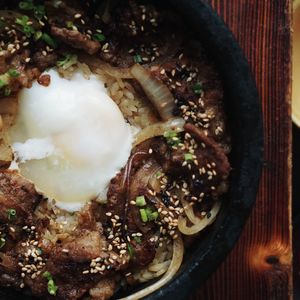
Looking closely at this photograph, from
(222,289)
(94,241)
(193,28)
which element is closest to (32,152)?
(94,241)

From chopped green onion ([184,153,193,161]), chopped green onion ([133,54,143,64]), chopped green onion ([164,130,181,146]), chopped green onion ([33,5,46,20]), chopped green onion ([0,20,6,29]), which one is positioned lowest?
chopped green onion ([184,153,193,161])

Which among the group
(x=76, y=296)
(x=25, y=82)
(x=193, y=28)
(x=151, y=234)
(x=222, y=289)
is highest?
(x=193, y=28)

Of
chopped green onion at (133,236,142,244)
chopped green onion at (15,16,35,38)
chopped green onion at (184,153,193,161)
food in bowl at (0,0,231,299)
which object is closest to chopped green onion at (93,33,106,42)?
food in bowl at (0,0,231,299)

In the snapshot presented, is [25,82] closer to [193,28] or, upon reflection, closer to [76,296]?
[193,28]

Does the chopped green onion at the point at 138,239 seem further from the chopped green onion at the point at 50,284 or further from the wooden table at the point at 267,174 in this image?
the wooden table at the point at 267,174

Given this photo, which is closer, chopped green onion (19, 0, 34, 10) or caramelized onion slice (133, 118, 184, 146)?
chopped green onion (19, 0, 34, 10)

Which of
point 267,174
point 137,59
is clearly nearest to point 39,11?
point 137,59

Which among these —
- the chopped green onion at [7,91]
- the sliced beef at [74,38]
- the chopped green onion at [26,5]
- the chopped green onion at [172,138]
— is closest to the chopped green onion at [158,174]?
the chopped green onion at [172,138]

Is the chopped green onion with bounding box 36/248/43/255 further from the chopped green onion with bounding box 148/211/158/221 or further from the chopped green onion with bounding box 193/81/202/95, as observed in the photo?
the chopped green onion with bounding box 193/81/202/95
